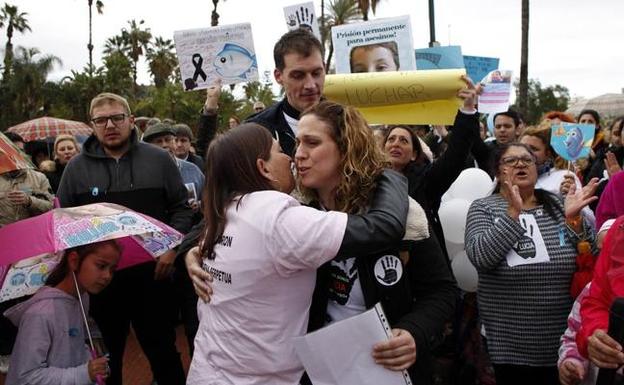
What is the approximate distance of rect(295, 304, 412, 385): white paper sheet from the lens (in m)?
1.84

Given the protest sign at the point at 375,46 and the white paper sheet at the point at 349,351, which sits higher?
the protest sign at the point at 375,46

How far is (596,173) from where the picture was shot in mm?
5762

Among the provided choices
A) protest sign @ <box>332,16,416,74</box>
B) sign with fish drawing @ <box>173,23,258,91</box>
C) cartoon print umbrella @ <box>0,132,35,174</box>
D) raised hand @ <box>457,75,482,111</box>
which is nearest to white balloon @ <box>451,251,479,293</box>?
raised hand @ <box>457,75,482,111</box>

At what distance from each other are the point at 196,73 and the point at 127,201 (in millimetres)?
1275

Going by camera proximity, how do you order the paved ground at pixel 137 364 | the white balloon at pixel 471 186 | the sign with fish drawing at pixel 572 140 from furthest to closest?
the paved ground at pixel 137 364
the white balloon at pixel 471 186
the sign with fish drawing at pixel 572 140

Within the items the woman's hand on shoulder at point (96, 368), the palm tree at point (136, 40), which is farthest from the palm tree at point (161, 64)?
the woman's hand on shoulder at point (96, 368)

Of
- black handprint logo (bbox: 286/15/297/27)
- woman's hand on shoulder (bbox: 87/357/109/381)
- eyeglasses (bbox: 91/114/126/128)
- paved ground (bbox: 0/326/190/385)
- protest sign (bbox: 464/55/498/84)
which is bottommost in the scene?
paved ground (bbox: 0/326/190/385)

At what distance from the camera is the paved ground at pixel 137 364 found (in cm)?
494

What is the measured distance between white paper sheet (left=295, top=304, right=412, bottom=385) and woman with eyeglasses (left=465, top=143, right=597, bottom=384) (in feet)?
5.13

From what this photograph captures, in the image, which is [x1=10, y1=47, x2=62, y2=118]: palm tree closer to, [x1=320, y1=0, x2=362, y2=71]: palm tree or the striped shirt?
[x1=320, y1=0, x2=362, y2=71]: palm tree

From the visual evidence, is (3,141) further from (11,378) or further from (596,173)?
(596,173)

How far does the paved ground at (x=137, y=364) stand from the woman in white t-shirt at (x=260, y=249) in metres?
3.21

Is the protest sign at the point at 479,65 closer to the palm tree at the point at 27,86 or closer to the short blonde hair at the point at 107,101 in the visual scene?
the short blonde hair at the point at 107,101

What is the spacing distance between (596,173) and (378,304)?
15.5 ft
